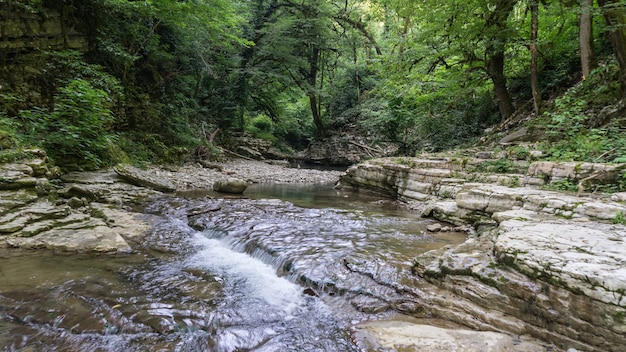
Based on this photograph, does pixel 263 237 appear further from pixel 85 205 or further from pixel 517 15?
pixel 517 15

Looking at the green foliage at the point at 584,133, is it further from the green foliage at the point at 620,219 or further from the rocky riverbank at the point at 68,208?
the rocky riverbank at the point at 68,208

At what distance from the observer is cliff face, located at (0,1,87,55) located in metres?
8.26

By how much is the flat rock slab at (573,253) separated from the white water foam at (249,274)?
8.23 ft

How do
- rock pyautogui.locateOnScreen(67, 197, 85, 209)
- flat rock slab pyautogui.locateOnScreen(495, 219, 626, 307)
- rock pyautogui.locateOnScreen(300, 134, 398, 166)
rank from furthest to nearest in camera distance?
rock pyautogui.locateOnScreen(300, 134, 398, 166) → rock pyautogui.locateOnScreen(67, 197, 85, 209) → flat rock slab pyautogui.locateOnScreen(495, 219, 626, 307)

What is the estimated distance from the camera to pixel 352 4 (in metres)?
22.1

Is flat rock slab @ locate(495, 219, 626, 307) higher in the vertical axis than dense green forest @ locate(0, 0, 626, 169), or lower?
lower

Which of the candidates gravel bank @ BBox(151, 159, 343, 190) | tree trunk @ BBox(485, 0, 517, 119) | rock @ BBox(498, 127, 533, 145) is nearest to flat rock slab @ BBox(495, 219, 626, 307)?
rock @ BBox(498, 127, 533, 145)

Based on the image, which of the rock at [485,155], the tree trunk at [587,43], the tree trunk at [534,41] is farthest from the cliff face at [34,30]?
the tree trunk at [587,43]

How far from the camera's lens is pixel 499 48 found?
381 inches

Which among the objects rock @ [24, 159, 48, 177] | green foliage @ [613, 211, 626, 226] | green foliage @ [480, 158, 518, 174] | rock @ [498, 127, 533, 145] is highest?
rock @ [498, 127, 533, 145]

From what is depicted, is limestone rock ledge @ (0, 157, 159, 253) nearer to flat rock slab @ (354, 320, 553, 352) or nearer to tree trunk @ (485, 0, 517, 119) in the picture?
flat rock slab @ (354, 320, 553, 352)

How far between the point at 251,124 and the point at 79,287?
2162cm

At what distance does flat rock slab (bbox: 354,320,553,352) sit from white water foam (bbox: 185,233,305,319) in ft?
3.23

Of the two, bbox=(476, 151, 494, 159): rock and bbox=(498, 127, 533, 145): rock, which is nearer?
bbox=(476, 151, 494, 159): rock
